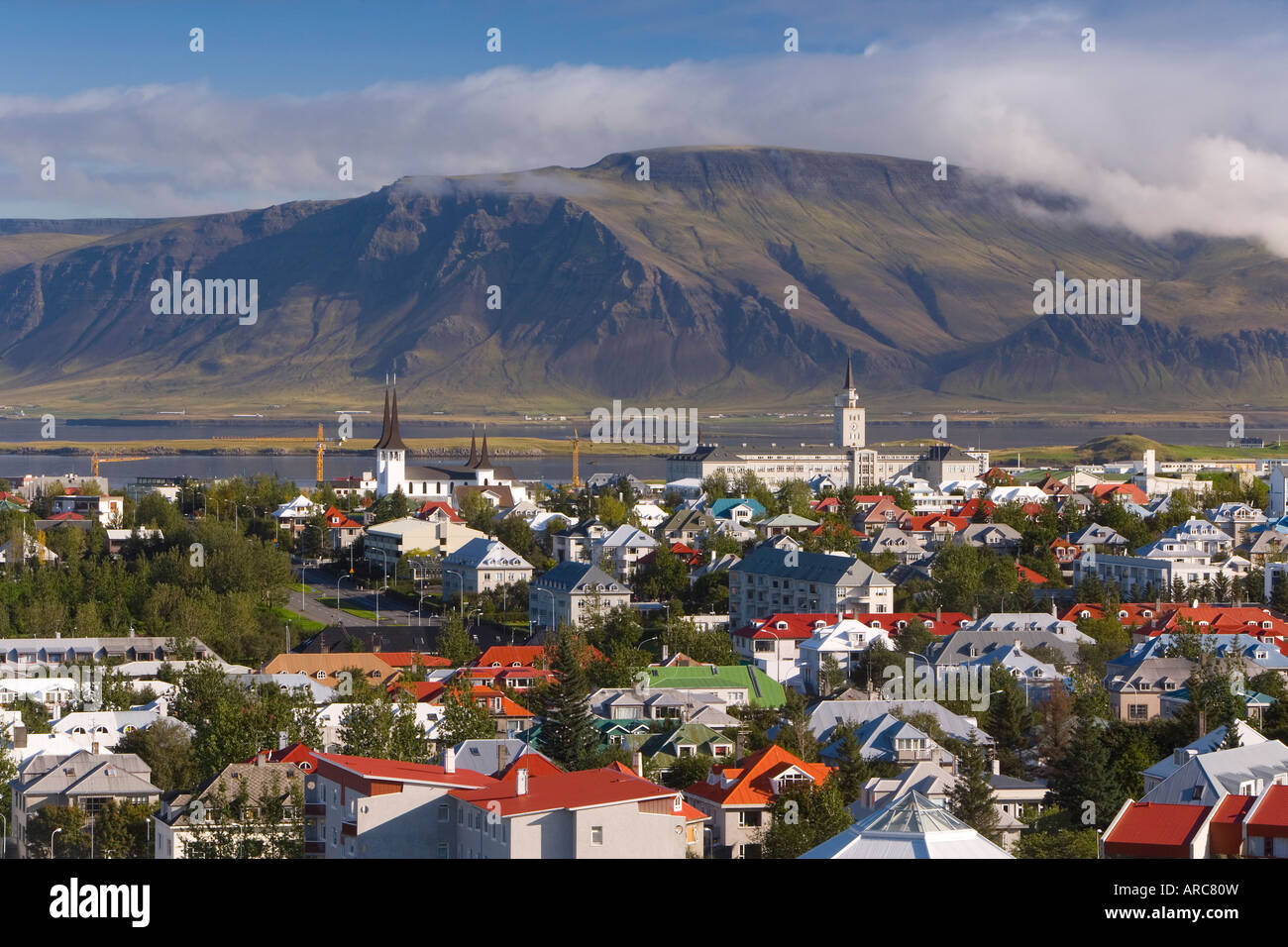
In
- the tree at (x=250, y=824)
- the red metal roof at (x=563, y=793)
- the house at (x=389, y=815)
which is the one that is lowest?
the tree at (x=250, y=824)

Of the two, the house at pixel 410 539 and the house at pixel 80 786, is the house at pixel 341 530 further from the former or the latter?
the house at pixel 80 786

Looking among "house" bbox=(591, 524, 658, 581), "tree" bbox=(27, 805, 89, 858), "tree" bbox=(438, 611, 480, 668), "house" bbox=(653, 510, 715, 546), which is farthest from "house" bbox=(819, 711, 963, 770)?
"house" bbox=(653, 510, 715, 546)

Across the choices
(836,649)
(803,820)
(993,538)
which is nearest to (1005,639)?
(836,649)

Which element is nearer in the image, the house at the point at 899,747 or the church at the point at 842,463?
the house at the point at 899,747

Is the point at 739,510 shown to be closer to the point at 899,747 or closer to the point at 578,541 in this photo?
the point at 578,541

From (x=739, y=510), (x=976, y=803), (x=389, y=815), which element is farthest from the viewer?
(x=739, y=510)

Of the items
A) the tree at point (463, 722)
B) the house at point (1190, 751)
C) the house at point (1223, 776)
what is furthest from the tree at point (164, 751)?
the house at point (1190, 751)
